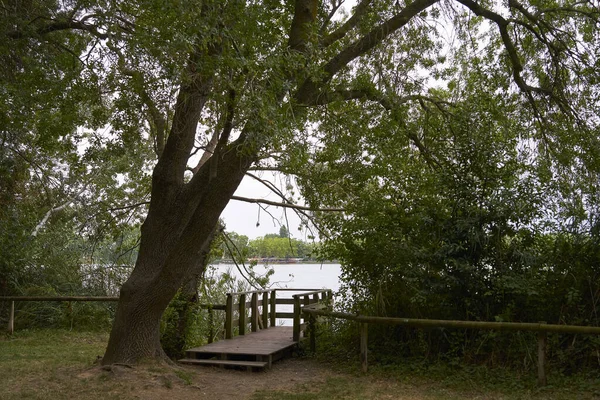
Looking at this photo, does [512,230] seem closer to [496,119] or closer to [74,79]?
[496,119]

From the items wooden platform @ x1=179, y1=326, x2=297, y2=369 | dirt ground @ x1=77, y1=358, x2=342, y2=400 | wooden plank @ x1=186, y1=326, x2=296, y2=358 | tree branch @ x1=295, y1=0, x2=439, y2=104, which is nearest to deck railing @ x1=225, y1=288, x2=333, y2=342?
wooden plank @ x1=186, y1=326, x2=296, y2=358

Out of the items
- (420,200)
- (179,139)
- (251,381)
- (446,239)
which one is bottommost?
(251,381)

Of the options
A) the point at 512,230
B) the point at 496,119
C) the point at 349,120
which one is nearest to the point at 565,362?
the point at 512,230

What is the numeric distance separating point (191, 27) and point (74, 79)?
3.36 m

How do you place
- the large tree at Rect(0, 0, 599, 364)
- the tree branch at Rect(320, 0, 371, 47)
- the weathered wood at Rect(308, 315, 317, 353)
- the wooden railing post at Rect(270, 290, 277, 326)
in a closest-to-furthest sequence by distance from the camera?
1. the large tree at Rect(0, 0, 599, 364)
2. the tree branch at Rect(320, 0, 371, 47)
3. the weathered wood at Rect(308, 315, 317, 353)
4. the wooden railing post at Rect(270, 290, 277, 326)

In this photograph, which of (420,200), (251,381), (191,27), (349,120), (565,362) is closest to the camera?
(191,27)

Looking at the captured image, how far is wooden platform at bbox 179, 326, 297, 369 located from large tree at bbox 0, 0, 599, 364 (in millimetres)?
1006

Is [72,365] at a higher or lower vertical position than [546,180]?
lower

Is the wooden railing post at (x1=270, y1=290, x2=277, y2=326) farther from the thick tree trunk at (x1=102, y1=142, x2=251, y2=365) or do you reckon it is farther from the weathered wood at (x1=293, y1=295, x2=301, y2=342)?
the thick tree trunk at (x1=102, y1=142, x2=251, y2=365)

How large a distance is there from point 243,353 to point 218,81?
188 inches

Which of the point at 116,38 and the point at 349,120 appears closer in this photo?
the point at 116,38

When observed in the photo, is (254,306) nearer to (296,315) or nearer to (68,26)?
(296,315)

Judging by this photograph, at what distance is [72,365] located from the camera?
9047 mm

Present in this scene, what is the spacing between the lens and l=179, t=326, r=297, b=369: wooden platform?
9.34 meters
